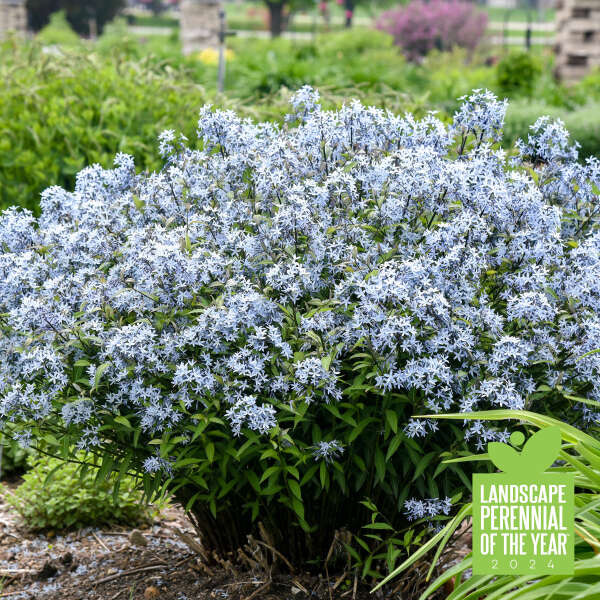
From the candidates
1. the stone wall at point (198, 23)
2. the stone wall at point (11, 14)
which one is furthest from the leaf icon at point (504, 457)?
the stone wall at point (11, 14)

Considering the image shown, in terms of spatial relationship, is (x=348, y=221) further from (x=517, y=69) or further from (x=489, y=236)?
(x=517, y=69)

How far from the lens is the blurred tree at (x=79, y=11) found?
152ft

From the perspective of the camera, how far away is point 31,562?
3.86m

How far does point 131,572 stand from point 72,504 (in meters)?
0.70

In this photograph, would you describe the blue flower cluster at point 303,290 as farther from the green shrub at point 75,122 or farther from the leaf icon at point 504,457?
the green shrub at point 75,122

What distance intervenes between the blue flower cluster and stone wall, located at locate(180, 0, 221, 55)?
60.5 ft

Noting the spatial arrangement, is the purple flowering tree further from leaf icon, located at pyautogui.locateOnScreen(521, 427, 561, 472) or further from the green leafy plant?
leaf icon, located at pyautogui.locateOnScreen(521, 427, 561, 472)

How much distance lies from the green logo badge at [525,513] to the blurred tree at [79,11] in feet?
158

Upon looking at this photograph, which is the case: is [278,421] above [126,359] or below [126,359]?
below

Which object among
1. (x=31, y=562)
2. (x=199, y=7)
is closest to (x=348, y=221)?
(x=31, y=562)

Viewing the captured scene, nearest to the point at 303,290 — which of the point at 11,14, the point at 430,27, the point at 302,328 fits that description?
the point at 302,328

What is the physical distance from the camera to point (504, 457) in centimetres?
230

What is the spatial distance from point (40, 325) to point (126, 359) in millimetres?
345

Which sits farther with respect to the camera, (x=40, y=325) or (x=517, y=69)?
(x=517, y=69)
